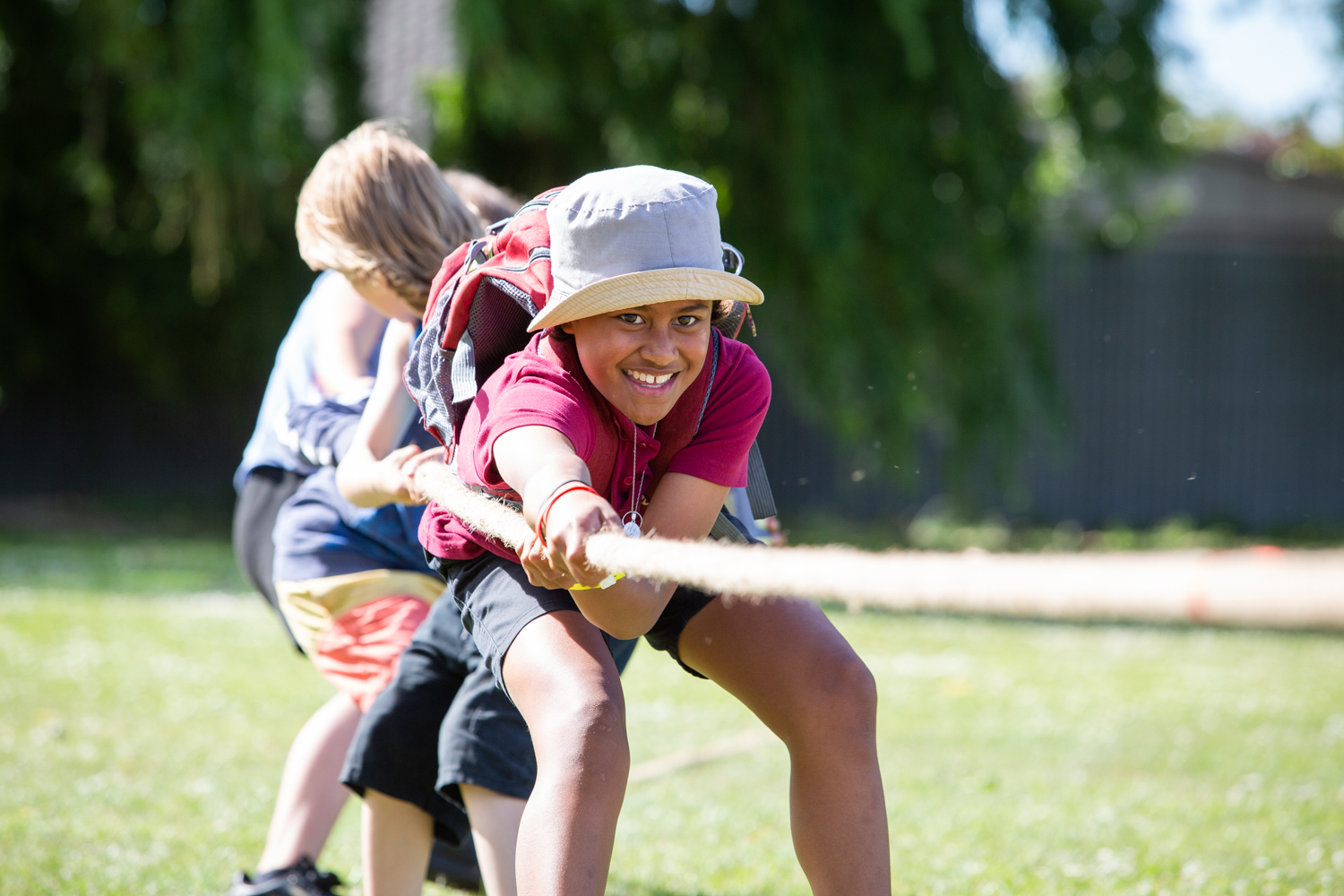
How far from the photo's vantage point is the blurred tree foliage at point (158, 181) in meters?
8.03

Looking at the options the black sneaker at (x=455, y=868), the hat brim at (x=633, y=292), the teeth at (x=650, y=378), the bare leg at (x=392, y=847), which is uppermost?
the hat brim at (x=633, y=292)

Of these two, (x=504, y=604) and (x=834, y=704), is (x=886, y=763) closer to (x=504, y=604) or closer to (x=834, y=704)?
(x=834, y=704)

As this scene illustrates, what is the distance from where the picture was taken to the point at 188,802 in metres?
3.73

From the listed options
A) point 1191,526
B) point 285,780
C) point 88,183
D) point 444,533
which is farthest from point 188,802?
point 1191,526

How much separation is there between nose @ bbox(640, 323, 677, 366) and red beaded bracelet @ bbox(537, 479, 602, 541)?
11.7 inches

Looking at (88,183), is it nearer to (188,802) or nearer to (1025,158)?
(1025,158)

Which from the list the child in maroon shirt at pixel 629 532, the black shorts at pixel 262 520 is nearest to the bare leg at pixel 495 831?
the child in maroon shirt at pixel 629 532

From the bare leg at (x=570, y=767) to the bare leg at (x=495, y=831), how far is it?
43 cm

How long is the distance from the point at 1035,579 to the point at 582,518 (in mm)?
607

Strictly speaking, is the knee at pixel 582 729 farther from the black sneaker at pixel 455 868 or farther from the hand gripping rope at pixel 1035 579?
the black sneaker at pixel 455 868

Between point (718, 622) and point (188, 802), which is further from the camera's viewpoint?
point (188, 802)

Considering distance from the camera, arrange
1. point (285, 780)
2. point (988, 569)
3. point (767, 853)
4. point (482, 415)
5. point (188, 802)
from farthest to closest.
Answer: point (188, 802), point (767, 853), point (285, 780), point (482, 415), point (988, 569)

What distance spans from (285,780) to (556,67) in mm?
6782

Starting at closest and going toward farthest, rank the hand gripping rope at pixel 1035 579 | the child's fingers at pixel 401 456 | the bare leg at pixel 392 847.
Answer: the hand gripping rope at pixel 1035 579 < the child's fingers at pixel 401 456 < the bare leg at pixel 392 847
